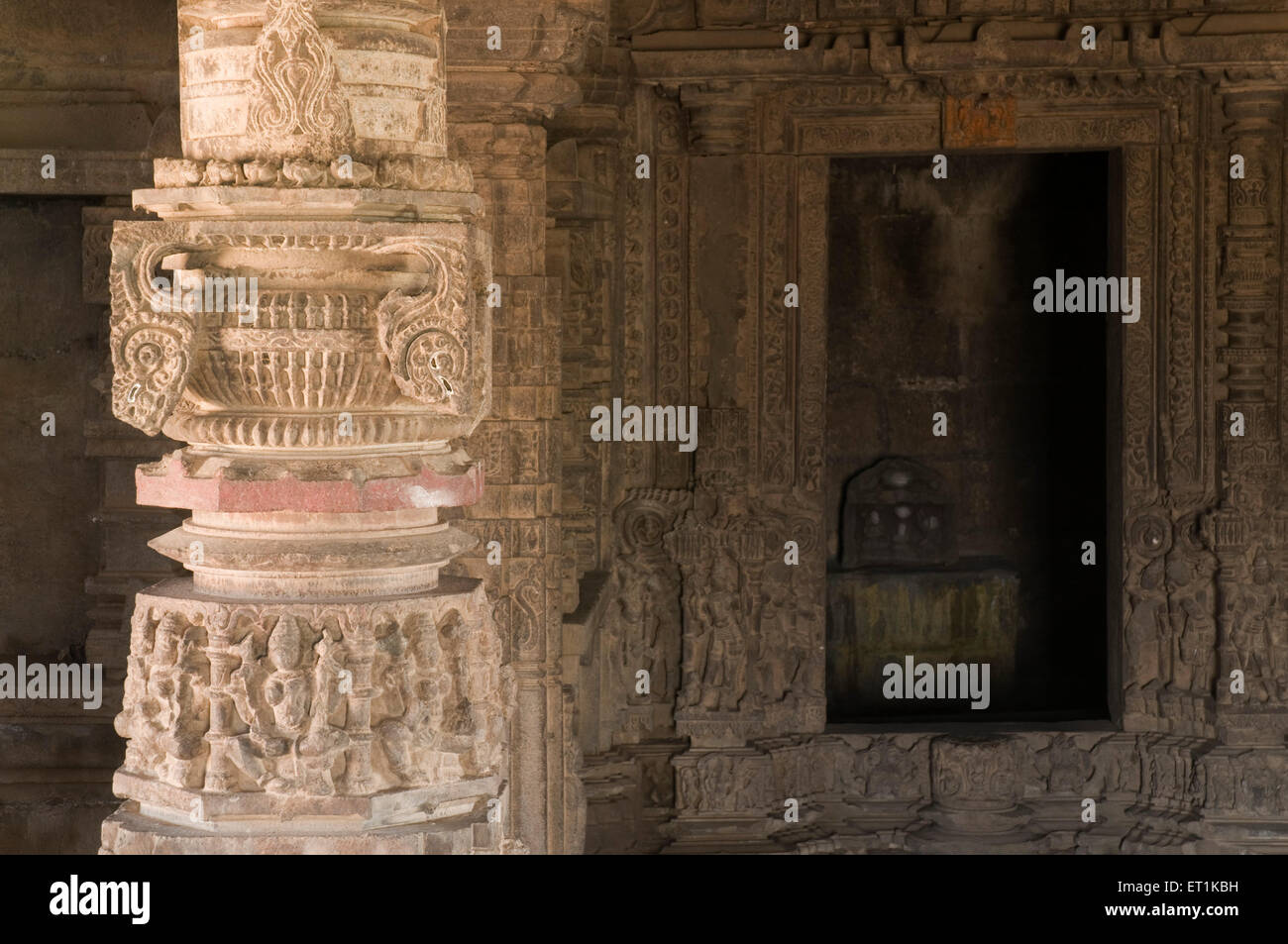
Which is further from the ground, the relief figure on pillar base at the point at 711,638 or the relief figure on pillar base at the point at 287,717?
the relief figure on pillar base at the point at 287,717

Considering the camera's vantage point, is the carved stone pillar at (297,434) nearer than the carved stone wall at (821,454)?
Yes

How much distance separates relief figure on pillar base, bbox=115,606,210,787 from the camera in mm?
3330

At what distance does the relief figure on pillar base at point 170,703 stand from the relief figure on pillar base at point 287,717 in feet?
0.31

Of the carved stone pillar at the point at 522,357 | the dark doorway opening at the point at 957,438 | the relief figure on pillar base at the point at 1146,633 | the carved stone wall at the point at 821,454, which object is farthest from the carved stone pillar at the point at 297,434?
the dark doorway opening at the point at 957,438

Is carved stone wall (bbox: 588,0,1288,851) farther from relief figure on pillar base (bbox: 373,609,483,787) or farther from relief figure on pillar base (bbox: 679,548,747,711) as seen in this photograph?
relief figure on pillar base (bbox: 373,609,483,787)

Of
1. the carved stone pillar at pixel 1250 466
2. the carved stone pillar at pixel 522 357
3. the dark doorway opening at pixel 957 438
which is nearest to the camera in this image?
the carved stone pillar at pixel 522 357

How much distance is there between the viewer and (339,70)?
11.2ft

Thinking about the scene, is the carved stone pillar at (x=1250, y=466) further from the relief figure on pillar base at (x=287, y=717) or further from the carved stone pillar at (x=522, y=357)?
the relief figure on pillar base at (x=287, y=717)

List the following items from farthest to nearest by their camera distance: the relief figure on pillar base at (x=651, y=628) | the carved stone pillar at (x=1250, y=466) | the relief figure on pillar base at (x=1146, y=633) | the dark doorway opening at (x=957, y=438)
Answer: the dark doorway opening at (x=957, y=438)
the relief figure on pillar base at (x=1146, y=633)
the relief figure on pillar base at (x=651, y=628)
the carved stone pillar at (x=1250, y=466)

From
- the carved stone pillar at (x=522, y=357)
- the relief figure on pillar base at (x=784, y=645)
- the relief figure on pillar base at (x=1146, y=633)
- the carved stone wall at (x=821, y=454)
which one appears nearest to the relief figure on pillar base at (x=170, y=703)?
the carved stone pillar at (x=522, y=357)

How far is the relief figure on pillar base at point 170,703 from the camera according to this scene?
3330mm

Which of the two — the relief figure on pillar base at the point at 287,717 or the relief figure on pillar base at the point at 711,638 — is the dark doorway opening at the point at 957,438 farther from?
the relief figure on pillar base at the point at 287,717

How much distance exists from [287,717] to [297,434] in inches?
21.3

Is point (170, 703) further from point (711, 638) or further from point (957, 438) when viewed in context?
point (957, 438)
